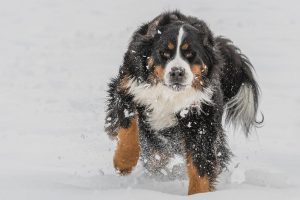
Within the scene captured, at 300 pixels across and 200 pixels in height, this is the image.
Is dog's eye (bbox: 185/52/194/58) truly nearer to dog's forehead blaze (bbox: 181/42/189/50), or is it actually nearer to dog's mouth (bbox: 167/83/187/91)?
dog's forehead blaze (bbox: 181/42/189/50)

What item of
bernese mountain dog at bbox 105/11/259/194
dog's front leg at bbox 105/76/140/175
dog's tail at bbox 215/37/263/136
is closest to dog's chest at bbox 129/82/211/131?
bernese mountain dog at bbox 105/11/259/194

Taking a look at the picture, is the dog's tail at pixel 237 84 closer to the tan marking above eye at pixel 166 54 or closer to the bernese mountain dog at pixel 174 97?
the bernese mountain dog at pixel 174 97

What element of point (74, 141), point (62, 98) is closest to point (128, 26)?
point (62, 98)

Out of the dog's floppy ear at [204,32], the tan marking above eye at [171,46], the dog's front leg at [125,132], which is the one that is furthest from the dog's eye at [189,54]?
the dog's front leg at [125,132]

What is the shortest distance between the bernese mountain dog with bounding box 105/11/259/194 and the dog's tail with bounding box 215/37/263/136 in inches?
0.8

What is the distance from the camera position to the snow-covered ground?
5.06 m

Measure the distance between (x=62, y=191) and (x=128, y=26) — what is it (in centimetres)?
1015

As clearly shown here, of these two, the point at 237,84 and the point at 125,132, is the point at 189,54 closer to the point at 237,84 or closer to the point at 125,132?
the point at 125,132

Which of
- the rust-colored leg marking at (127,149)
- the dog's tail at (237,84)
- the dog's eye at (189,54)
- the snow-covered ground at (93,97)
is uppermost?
the dog's eye at (189,54)

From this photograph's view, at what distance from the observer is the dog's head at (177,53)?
515 cm

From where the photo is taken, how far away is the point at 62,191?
441cm

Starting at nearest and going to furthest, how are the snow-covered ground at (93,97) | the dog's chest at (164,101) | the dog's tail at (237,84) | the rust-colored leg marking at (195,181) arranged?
1. the snow-covered ground at (93,97)
2. the rust-colored leg marking at (195,181)
3. the dog's chest at (164,101)
4. the dog's tail at (237,84)

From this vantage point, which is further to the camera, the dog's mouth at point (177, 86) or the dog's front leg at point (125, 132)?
the dog's front leg at point (125, 132)

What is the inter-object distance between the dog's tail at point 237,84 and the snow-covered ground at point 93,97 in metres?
0.54
